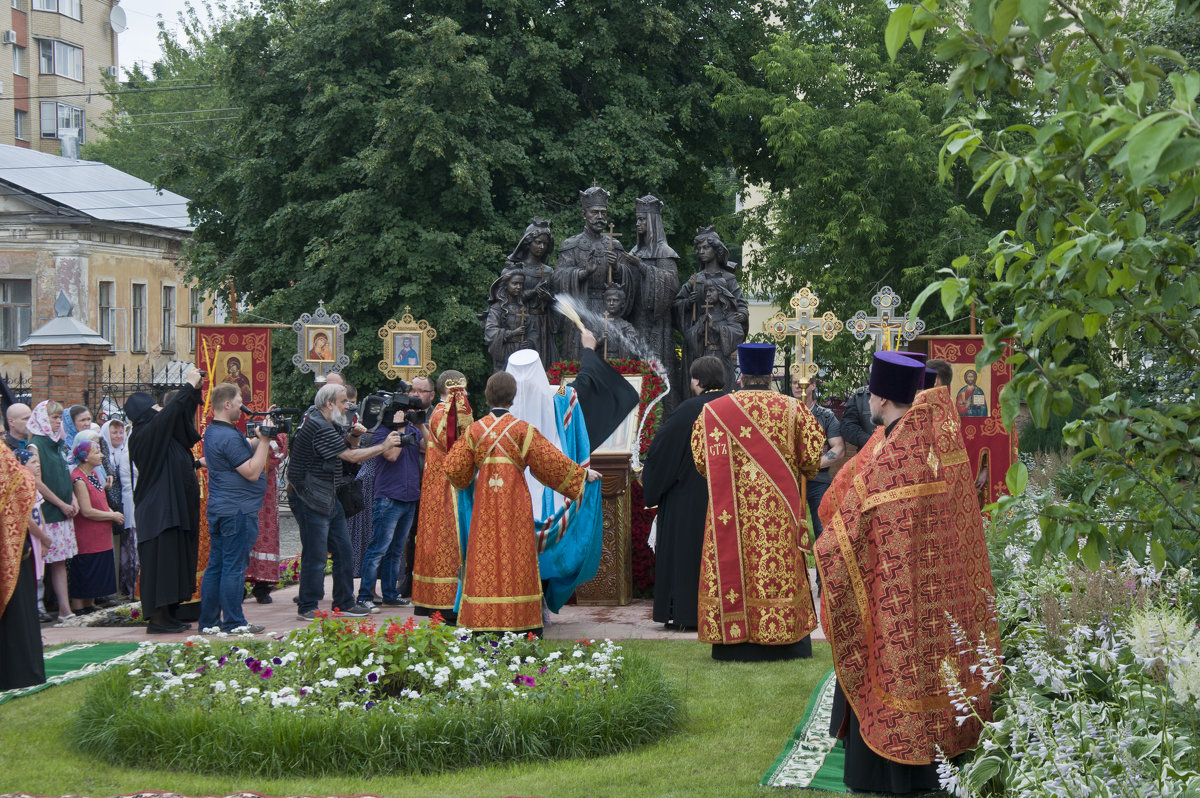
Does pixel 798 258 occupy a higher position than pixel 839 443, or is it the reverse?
pixel 798 258

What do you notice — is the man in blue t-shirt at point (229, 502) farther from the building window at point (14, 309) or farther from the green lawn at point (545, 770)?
the building window at point (14, 309)

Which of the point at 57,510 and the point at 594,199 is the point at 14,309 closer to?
the point at 594,199

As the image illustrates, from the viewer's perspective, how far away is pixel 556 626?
940cm

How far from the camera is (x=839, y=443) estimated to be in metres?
8.60

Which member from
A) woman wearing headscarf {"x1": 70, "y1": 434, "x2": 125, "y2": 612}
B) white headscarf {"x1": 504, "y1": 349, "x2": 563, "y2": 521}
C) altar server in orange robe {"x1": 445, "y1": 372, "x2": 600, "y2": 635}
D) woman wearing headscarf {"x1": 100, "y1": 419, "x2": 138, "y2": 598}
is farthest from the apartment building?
altar server in orange robe {"x1": 445, "y1": 372, "x2": 600, "y2": 635}

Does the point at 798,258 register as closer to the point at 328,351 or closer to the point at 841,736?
the point at 328,351

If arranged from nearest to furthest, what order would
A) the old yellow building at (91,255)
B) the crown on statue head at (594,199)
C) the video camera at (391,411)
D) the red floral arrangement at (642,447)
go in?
the video camera at (391,411)
the red floral arrangement at (642,447)
the crown on statue head at (594,199)
the old yellow building at (91,255)

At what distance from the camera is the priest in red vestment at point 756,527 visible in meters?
7.70

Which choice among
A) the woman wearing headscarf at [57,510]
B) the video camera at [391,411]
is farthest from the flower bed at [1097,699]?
the woman wearing headscarf at [57,510]

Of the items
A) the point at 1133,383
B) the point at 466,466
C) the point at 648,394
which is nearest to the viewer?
the point at 466,466

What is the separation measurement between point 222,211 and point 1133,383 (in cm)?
1625

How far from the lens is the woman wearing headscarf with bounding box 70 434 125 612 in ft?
33.8

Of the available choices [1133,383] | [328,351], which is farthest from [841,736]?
[1133,383]

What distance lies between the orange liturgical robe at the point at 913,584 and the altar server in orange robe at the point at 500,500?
3.14 metres
